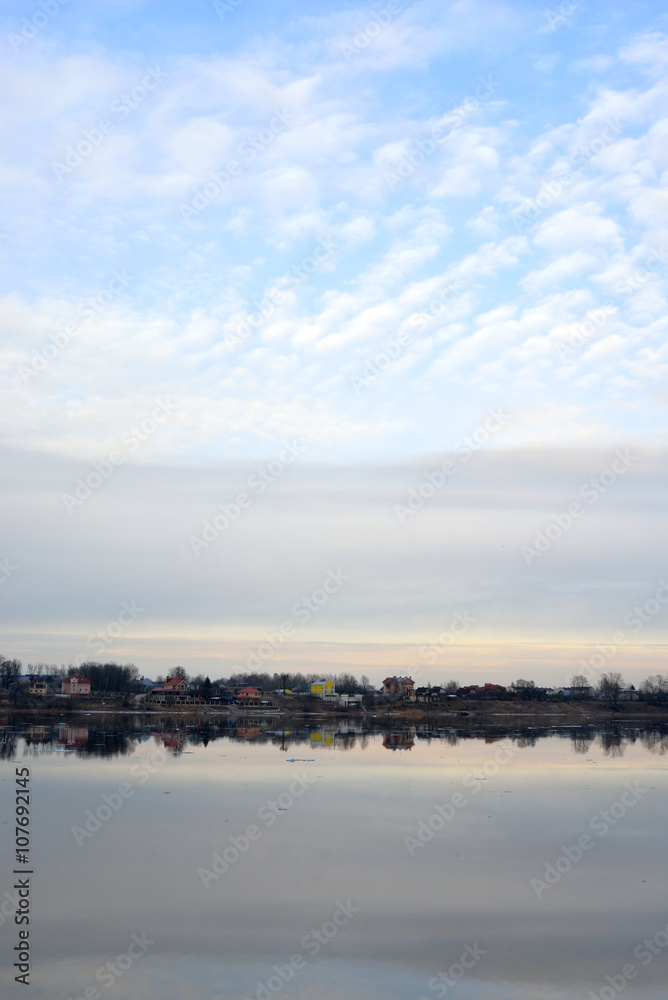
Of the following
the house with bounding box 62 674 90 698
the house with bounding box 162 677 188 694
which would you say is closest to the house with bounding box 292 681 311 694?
the house with bounding box 162 677 188 694

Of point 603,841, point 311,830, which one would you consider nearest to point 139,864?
point 311,830

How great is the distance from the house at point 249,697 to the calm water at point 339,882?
219ft

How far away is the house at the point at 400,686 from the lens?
11419cm

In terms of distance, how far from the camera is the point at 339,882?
15.9 meters

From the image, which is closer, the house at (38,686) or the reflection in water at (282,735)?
the reflection in water at (282,735)

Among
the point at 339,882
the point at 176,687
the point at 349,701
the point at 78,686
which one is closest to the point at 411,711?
the point at 349,701

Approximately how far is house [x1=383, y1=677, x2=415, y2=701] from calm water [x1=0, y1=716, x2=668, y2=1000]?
8353 centimetres

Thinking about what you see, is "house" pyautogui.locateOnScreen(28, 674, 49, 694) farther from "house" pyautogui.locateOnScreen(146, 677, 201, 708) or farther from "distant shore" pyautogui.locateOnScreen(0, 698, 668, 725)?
"distant shore" pyautogui.locateOnScreen(0, 698, 668, 725)

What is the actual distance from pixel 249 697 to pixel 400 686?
1182 inches

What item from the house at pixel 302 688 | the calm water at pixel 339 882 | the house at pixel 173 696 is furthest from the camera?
the house at pixel 302 688

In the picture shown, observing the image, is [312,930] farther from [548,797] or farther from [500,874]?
[548,797]

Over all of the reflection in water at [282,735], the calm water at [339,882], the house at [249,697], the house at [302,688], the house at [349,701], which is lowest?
the house at [302,688]

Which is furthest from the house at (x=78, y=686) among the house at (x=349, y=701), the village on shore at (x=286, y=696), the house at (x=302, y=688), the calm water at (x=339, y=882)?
the calm water at (x=339, y=882)

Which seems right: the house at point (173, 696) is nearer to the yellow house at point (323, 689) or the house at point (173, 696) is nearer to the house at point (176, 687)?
the house at point (176, 687)
